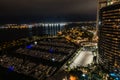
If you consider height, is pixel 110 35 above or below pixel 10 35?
above

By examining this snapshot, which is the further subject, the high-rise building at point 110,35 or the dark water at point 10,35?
the dark water at point 10,35

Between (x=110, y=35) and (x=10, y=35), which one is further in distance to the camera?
(x=10, y=35)

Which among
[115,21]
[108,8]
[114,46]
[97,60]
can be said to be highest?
[108,8]

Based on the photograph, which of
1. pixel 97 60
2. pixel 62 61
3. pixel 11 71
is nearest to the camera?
pixel 11 71

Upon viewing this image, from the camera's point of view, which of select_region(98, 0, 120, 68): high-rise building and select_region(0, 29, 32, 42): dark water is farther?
select_region(0, 29, 32, 42): dark water

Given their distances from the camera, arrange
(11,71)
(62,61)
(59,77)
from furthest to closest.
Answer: (62,61), (11,71), (59,77)

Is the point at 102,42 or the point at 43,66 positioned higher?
the point at 102,42

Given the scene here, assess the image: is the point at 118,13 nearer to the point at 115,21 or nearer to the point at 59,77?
the point at 115,21

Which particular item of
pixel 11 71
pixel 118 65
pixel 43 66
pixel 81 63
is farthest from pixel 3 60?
pixel 118 65
